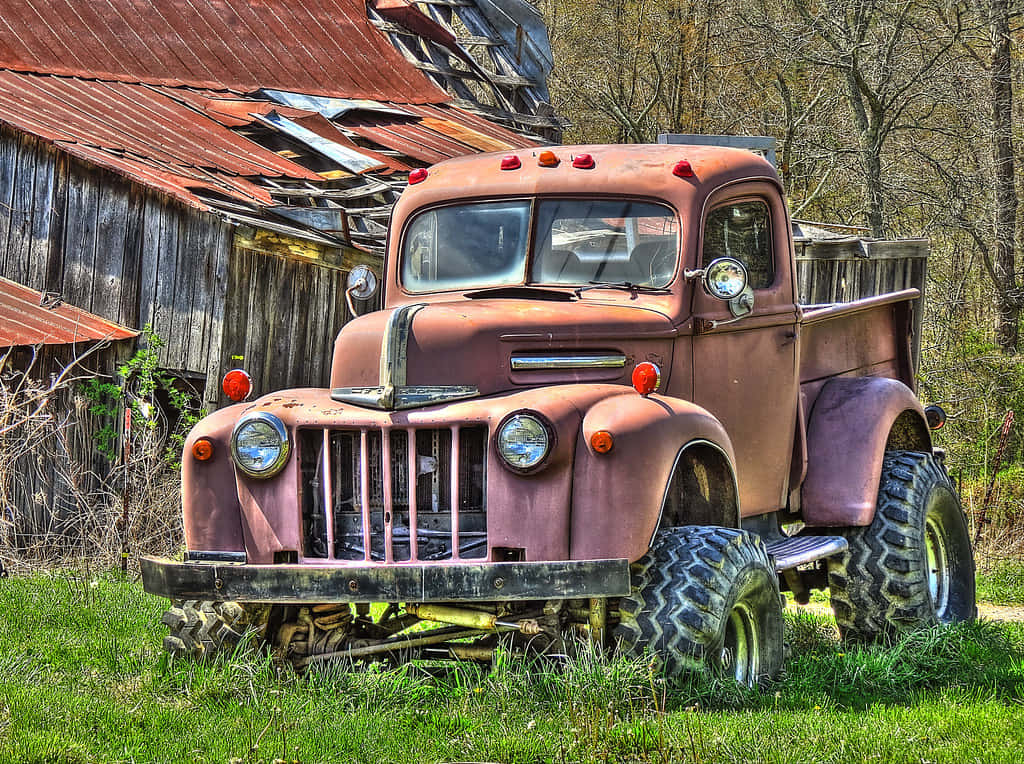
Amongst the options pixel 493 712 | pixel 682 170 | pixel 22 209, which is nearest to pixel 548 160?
pixel 682 170

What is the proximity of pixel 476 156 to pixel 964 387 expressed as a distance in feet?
34.8

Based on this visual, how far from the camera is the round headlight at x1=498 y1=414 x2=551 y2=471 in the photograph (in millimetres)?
5273

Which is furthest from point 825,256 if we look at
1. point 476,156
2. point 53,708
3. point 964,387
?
point 53,708

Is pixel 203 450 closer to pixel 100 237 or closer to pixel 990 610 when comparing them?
pixel 990 610

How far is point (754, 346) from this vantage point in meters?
6.75

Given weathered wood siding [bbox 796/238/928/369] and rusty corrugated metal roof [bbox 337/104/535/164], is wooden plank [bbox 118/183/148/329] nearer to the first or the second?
rusty corrugated metal roof [bbox 337/104/535/164]

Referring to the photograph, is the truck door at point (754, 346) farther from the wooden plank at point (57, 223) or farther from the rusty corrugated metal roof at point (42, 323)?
the wooden plank at point (57, 223)

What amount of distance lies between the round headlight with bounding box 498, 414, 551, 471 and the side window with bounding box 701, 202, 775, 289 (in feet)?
5.35

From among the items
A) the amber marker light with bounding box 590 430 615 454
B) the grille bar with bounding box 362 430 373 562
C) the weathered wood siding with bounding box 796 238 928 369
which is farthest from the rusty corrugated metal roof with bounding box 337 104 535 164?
the amber marker light with bounding box 590 430 615 454

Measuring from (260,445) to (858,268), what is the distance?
1072cm

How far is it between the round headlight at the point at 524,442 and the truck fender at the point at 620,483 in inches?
6.0

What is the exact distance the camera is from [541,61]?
20.8 metres

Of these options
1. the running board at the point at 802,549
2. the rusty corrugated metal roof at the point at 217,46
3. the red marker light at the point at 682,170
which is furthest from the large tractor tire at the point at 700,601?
the rusty corrugated metal roof at the point at 217,46

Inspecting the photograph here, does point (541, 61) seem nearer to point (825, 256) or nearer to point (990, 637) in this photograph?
point (825, 256)
